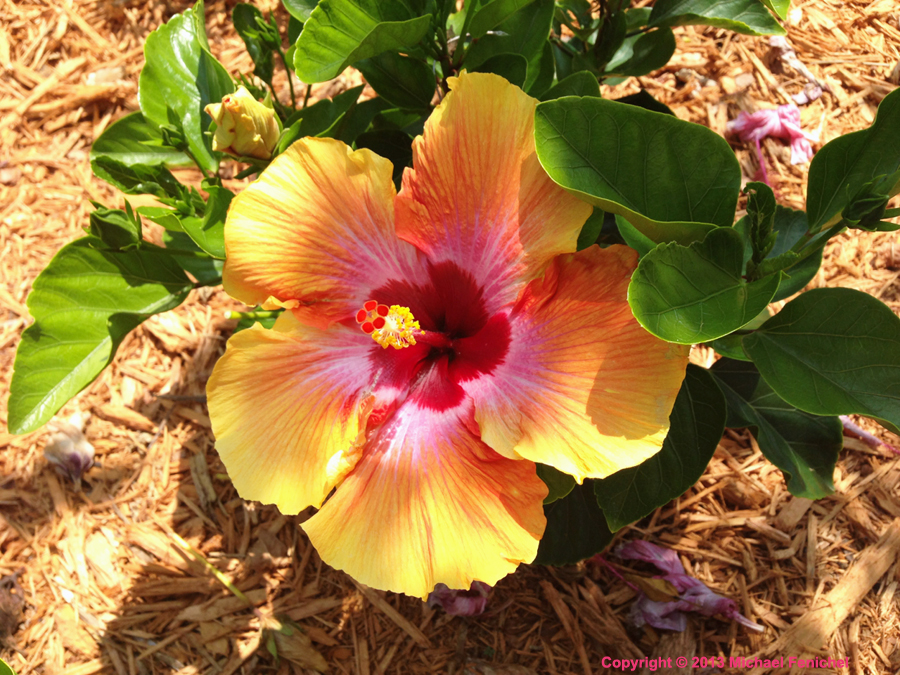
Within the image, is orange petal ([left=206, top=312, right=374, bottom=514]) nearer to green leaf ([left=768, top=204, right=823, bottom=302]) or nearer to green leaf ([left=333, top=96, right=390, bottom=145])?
green leaf ([left=333, top=96, right=390, bottom=145])

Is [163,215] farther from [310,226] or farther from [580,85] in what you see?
[580,85]

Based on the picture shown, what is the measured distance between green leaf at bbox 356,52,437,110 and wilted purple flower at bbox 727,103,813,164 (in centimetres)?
140

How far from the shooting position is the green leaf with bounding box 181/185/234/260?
56.3 inches

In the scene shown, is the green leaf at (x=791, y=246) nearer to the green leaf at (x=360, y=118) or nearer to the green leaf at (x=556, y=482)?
the green leaf at (x=556, y=482)

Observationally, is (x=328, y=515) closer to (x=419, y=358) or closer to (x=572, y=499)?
(x=419, y=358)

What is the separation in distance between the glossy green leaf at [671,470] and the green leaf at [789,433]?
0.23 meters

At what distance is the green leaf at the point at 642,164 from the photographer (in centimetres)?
117

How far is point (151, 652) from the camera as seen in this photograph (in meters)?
2.13

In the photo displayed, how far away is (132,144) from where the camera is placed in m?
1.79

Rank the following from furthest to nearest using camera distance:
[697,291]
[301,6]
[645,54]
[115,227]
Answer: [645,54], [301,6], [115,227], [697,291]

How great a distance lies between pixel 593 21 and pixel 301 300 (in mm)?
1221

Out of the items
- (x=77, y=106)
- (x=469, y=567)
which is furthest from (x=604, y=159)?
(x=77, y=106)

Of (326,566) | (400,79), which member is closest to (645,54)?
(400,79)

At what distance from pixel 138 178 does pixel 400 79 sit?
628 mm
